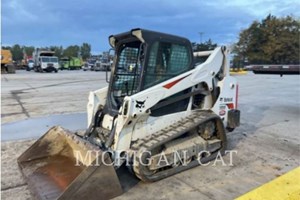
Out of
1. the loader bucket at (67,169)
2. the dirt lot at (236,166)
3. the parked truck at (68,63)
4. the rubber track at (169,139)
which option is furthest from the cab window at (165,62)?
the parked truck at (68,63)

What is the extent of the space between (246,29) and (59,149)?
45801 millimetres

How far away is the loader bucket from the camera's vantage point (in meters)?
3.26

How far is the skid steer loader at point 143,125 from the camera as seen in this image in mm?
3607

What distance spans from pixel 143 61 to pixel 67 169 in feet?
5.80

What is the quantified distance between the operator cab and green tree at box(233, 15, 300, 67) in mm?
38142

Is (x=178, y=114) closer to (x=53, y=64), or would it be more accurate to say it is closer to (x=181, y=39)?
(x=181, y=39)

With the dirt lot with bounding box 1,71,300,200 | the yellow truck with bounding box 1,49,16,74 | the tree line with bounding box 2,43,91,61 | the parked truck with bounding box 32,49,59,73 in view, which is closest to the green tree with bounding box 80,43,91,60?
the tree line with bounding box 2,43,91,61

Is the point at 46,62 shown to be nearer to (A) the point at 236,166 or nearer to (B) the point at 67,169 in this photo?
(B) the point at 67,169

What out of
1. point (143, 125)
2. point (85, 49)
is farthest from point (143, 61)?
point (85, 49)

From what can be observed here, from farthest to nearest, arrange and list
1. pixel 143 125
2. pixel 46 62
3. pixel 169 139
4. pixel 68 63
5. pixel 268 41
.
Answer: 1. pixel 68 63
2. pixel 268 41
3. pixel 46 62
4. pixel 143 125
5. pixel 169 139

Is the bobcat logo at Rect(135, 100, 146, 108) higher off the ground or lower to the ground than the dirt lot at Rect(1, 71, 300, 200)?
higher

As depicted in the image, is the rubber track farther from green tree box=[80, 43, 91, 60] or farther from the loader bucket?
green tree box=[80, 43, 91, 60]

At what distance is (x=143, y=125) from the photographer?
13.5 ft

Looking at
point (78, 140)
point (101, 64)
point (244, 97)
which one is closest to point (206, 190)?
point (78, 140)
